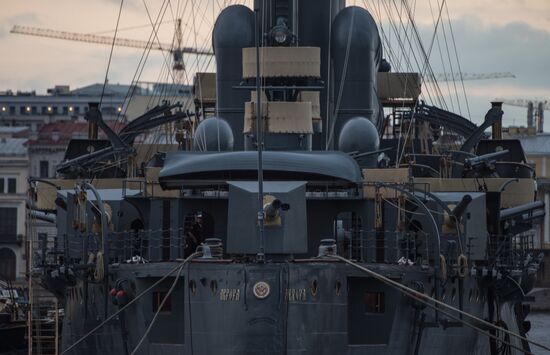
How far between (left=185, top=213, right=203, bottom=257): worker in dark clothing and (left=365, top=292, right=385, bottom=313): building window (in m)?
4.32

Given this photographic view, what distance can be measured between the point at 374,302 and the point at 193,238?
4623 millimetres

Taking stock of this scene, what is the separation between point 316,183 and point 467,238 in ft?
13.1

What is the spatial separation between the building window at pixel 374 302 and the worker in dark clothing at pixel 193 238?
4.32 meters

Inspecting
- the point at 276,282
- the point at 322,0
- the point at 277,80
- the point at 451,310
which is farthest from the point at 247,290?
the point at 322,0

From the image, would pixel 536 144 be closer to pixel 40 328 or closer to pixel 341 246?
pixel 40 328

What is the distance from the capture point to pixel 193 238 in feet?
147

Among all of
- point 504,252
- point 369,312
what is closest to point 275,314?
point 369,312

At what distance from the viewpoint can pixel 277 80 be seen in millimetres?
50812

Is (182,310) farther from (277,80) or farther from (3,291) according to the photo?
(3,291)

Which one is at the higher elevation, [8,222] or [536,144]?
[536,144]

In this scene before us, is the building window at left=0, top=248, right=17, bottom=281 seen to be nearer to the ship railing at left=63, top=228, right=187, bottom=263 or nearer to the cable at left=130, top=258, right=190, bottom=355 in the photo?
the ship railing at left=63, top=228, right=187, bottom=263

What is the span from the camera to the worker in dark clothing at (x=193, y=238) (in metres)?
44.8

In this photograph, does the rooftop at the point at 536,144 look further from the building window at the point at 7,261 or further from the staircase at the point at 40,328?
the staircase at the point at 40,328

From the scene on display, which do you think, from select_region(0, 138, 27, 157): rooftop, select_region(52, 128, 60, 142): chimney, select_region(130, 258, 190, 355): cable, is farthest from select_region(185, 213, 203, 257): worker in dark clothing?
select_region(52, 128, 60, 142): chimney
